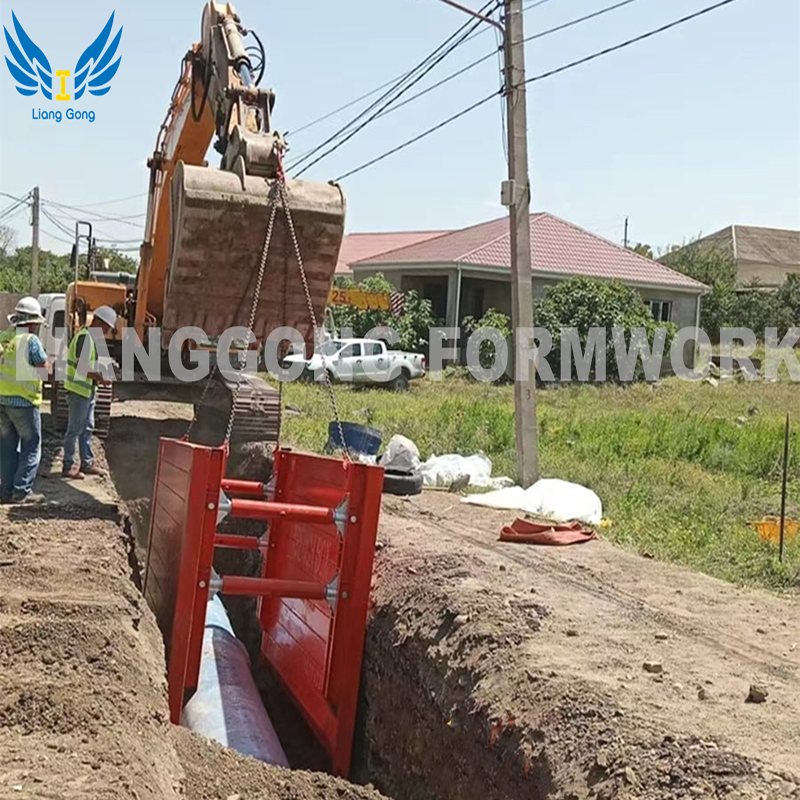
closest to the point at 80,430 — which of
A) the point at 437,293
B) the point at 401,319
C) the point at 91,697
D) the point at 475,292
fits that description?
the point at 91,697

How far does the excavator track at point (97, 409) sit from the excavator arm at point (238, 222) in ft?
8.58

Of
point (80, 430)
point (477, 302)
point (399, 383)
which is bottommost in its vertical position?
point (80, 430)

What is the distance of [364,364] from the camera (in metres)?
27.0

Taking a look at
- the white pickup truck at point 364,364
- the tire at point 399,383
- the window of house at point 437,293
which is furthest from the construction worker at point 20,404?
the window of house at point 437,293

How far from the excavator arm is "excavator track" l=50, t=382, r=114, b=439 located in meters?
2.61

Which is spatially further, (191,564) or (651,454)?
(651,454)

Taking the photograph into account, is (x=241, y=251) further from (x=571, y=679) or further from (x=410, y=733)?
(x=571, y=679)

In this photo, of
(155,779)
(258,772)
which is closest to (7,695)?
(155,779)

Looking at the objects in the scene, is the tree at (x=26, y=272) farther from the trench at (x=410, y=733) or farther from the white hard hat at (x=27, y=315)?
the trench at (x=410, y=733)

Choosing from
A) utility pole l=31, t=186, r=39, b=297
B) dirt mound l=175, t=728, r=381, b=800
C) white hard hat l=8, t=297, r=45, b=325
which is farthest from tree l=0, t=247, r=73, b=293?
dirt mound l=175, t=728, r=381, b=800

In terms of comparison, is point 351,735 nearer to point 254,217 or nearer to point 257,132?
point 254,217

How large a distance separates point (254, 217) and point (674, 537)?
489 centimetres

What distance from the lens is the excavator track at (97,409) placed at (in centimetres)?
1211

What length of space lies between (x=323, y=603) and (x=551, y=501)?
4.62 meters
